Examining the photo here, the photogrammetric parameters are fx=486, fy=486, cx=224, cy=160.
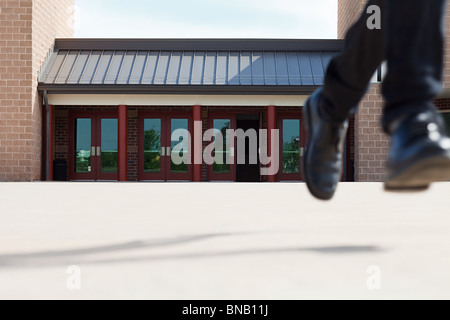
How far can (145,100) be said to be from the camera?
16094mm

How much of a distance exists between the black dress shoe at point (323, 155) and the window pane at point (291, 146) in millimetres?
15352

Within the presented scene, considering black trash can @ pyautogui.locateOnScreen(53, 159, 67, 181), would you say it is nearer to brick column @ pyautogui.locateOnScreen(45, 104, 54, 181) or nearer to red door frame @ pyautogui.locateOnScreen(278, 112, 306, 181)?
brick column @ pyautogui.locateOnScreen(45, 104, 54, 181)

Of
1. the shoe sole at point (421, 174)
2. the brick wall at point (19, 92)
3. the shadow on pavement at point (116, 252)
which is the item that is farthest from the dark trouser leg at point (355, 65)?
the brick wall at point (19, 92)

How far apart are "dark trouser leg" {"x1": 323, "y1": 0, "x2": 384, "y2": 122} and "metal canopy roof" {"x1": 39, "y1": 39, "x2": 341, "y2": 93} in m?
13.6

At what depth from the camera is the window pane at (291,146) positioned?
57.3 feet

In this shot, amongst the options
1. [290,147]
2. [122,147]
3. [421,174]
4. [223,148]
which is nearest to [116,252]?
[421,174]

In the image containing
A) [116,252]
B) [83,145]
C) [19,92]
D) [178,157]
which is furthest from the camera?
[83,145]

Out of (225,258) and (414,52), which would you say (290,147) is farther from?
(414,52)

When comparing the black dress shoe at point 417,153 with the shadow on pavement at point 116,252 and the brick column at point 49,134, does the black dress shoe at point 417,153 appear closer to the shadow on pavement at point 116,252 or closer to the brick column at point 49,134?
the shadow on pavement at point 116,252

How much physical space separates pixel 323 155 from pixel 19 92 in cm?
1532

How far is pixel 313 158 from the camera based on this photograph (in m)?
2.15

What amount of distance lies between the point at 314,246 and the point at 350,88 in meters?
0.98
